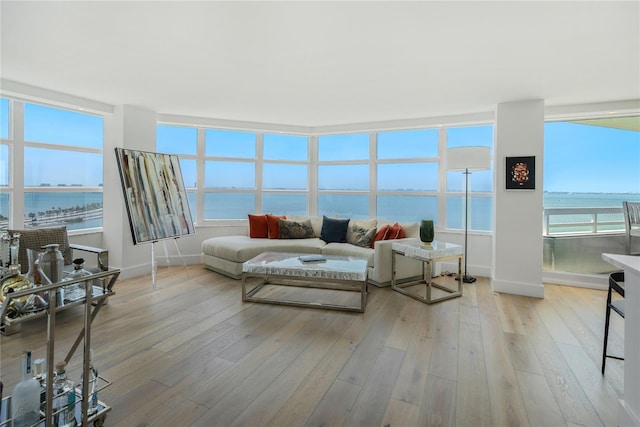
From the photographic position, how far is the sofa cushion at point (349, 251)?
4157mm

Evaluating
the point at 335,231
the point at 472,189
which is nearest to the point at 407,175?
the point at 472,189

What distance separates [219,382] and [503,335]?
7.78 ft

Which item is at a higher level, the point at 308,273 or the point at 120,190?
the point at 120,190

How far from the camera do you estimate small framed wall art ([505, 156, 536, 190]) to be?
380 centimetres

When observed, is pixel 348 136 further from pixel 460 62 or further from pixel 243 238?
pixel 460 62

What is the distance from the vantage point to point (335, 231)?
490 centimetres

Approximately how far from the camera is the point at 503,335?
2.72 m

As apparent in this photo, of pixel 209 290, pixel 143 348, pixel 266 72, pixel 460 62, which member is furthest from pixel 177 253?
pixel 460 62

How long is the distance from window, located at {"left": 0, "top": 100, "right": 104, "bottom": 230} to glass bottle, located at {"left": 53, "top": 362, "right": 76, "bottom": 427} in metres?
3.31

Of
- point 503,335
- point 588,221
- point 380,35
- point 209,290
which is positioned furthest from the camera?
point 588,221

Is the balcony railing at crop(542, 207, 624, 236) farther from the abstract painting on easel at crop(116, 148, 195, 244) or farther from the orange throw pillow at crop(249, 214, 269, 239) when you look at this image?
the abstract painting on easel at crop(116, 148, 195, 244)

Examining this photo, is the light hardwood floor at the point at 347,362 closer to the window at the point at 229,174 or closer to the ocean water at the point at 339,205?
the ocean water at the point at 339,205

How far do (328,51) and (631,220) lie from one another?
4.36 m

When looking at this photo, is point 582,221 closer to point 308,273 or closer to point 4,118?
point 308,273
